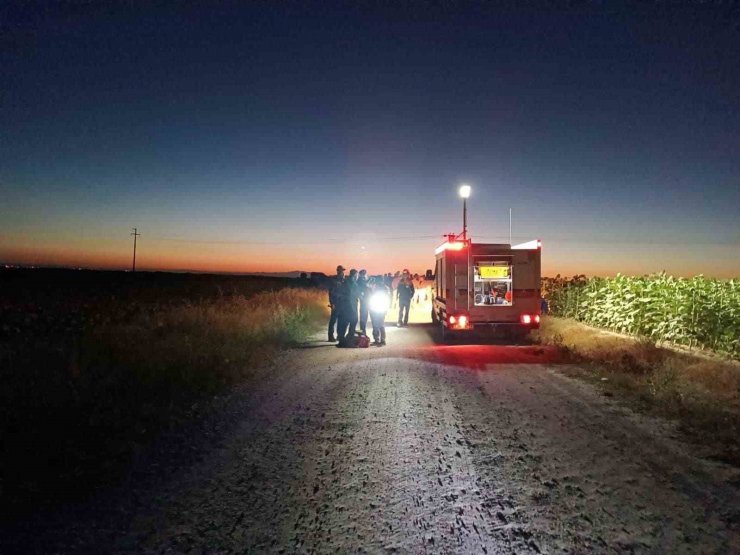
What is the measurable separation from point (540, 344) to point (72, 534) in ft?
46.4

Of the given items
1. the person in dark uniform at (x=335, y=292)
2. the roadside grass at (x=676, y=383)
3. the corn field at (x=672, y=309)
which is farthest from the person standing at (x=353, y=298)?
the corn field at (x=672, y=309)

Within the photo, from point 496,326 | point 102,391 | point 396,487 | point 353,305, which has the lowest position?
point 396,487

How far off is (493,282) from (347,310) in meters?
4.37

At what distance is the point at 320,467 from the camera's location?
5445 millimetres

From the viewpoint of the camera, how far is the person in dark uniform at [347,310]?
15484 mm

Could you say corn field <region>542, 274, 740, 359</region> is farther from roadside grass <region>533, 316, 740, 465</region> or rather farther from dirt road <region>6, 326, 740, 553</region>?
dirt road <region>6, 326, 740, 553</region>

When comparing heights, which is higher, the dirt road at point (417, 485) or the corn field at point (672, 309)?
the corn field at point (672, 309)

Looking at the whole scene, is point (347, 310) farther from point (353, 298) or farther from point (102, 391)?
point (102, 391)

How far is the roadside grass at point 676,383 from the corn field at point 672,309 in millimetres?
1388

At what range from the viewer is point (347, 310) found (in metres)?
15.5

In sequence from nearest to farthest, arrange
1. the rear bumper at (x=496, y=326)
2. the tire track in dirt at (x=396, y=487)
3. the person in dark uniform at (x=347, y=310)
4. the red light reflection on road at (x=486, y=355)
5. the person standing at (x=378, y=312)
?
the tire track in dirt at (x=396, y=487) < the red light reflection on road at (x=486, y=355) < the person in dark uniform at (x=347, y=310) < the rear bumper at (x=496, y=326) < the person standing at (x=378, y=312)

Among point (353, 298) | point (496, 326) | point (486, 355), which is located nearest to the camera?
point (486, 355)

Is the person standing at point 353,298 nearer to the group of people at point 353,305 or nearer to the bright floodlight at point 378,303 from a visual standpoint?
the group of people at point 353,305

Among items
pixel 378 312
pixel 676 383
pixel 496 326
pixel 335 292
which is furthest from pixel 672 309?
pixel 335 292
